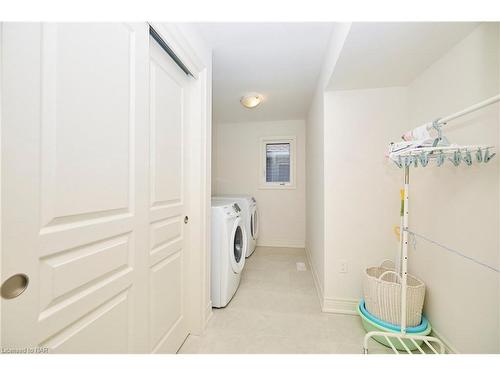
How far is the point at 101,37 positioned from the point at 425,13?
1155mm

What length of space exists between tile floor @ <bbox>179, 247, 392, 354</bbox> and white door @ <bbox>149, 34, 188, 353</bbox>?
0.29 metres

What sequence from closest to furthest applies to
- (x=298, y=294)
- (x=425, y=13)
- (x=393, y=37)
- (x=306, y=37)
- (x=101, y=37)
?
1. (x=425, y=13)
2. (x=101, y=37)
3. (x=393, y=37)
4. (x=306, y=37)
5. (x=298, y=294)

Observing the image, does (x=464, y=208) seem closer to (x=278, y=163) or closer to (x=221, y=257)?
(x=221, y=257)

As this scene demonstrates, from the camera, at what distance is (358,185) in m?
1.87

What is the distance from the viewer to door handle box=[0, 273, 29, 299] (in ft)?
1.74

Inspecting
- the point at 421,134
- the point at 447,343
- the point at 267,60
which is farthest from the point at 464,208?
the point at 267,60

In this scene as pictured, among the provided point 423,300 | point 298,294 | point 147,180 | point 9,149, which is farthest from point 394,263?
point 9,149

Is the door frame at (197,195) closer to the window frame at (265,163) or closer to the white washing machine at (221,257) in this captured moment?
the white washing machine at (221,257)

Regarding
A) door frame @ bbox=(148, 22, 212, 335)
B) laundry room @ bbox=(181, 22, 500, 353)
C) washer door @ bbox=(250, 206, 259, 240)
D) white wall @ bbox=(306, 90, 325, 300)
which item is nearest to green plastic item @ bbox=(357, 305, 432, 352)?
laundry room @ bbox=(181, 22, 500, 353)

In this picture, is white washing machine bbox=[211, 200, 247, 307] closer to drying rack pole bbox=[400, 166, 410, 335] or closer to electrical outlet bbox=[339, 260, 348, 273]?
electrical outlet bbox=[339, 260, 348, 273]

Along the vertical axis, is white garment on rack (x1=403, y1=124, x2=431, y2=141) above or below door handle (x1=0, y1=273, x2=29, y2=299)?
above

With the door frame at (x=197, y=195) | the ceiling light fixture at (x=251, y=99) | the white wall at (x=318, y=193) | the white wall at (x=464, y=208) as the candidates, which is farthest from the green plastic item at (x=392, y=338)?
the ceiling light fixture at (x=251, y=99)

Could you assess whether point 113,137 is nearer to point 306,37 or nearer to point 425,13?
point 425,13

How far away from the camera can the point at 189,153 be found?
1537 millimetres
